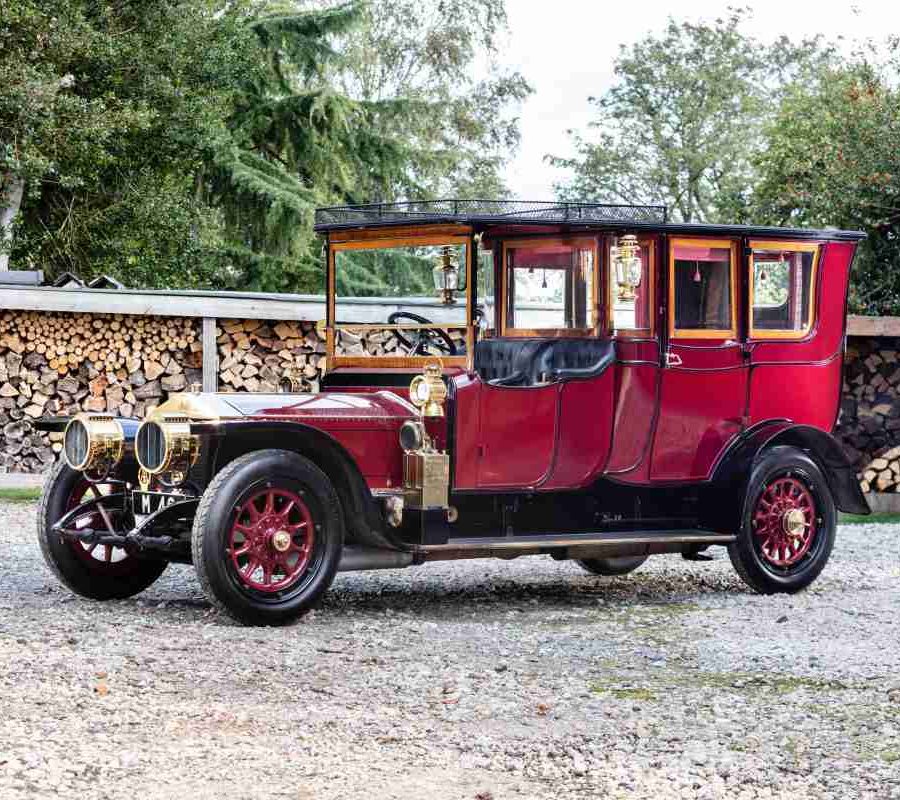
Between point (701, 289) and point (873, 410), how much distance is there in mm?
6686

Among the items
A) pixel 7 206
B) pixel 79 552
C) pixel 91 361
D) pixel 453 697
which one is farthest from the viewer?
pixel 7 206

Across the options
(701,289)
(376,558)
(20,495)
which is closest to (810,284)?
(701,289)

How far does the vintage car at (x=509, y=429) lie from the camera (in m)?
7.64

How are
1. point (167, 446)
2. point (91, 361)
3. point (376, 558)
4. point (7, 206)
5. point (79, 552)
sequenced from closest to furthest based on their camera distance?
point (167, 446) < point (376, 558) < point (79, 552) < point (91, 361) < point (7, 206)

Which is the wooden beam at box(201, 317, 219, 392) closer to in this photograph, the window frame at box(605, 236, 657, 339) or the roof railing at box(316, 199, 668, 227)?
the roof railing at box(316, 199, 668, 227)

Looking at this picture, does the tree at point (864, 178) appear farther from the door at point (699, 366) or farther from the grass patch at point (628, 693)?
the grass patch at point (628, 693)

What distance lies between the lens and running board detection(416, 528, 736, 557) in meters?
8.19

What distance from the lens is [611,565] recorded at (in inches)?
402

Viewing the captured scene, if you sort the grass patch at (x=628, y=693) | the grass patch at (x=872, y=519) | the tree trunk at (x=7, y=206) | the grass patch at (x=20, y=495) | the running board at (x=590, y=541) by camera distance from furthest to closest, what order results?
the tree trunk at (x=7, y=206)
the grass patch at (x=872, y=519)
the grass patch at (x=20, y=495)
the running board at (x=590, y=541)
the grass patch at (x=628, y=693)

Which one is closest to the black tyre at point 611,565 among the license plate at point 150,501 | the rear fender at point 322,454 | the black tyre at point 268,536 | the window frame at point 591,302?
the window frame at point 591,302

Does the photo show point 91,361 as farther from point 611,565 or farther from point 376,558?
point 376,558

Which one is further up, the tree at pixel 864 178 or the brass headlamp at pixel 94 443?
the tree at pixel 864 178

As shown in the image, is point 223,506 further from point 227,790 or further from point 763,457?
point 763,457

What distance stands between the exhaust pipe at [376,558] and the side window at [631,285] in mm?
1752
